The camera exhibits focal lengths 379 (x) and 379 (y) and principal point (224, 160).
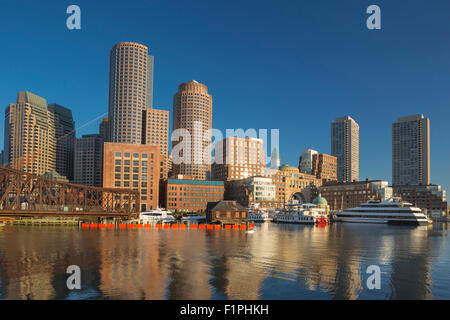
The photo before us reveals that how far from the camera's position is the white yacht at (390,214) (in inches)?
6550

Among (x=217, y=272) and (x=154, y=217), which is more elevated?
(x=217, y=272)

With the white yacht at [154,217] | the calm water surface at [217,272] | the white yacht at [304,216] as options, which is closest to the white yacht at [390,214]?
the white yacht at [304,216]

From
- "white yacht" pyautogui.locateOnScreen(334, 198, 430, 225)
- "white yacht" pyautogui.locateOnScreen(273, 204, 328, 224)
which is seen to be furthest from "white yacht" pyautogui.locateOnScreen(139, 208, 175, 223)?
"white yacht" pyautogui.locateOnScreen(334, 198, 430, 225)

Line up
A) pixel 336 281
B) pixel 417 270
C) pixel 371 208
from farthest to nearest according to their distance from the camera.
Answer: pixel 371 208, pixel 417 270, pixel 336 281

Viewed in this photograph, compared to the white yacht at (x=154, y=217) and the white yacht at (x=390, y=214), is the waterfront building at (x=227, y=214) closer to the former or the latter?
the white yacht at (x=154, y=217)

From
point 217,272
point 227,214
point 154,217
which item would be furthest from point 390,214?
point 217,272

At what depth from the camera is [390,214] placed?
171750mm

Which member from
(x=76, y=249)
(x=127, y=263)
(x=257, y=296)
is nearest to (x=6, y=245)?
(x=76, y=249)

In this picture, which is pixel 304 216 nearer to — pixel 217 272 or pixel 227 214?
pixel 227 214

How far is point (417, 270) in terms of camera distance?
47969 millimetres

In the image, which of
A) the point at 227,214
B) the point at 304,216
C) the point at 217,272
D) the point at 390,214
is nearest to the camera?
the point at 217,272
